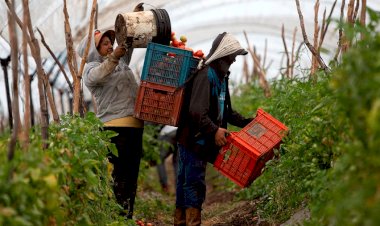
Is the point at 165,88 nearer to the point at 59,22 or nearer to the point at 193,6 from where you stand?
the point at 59,22

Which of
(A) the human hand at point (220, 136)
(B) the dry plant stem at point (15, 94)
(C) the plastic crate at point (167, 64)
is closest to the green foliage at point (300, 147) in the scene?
(A) the human hand at point (220, 136)

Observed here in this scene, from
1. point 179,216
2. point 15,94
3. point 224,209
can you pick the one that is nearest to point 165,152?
point 224,209

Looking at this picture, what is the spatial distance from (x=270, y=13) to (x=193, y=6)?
1.37 m

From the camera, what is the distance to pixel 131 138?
6.66m

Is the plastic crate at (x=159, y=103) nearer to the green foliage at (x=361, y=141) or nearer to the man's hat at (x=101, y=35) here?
the man's hat at (x=101, y=35)

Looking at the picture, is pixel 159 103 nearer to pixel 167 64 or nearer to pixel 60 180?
pixel 167 64

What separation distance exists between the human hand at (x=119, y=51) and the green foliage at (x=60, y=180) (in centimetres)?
74

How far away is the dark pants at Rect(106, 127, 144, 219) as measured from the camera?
663 cm

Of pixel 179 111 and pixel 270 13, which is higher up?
pixel 270 13

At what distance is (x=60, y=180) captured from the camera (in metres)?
4.44

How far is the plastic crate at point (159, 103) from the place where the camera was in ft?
21.2

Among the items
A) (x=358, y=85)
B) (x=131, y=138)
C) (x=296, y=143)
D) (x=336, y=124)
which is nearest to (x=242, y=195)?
(x=131, y=138)

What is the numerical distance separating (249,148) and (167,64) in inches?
36.6

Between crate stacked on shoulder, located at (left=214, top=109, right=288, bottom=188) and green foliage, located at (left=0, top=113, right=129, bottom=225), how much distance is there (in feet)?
3.12
